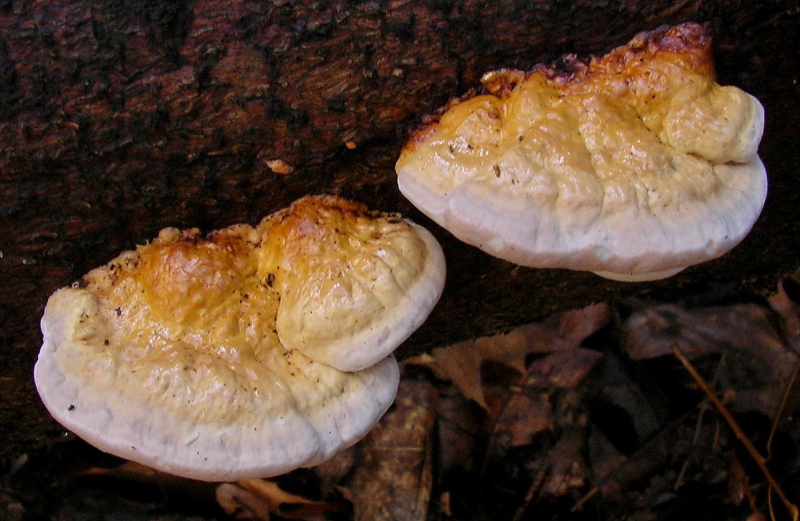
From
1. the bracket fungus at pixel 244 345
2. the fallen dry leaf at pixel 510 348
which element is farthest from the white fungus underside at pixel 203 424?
the fallen dry leaf at pixel 510 348

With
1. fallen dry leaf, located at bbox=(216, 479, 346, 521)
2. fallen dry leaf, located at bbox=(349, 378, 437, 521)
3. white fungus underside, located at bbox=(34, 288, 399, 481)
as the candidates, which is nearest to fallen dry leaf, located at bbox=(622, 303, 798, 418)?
fallen dry leaf, located at bbox=(349, 378, 437, 521)

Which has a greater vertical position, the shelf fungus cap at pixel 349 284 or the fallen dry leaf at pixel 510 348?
the shelf fungus cap at pixel 349 284

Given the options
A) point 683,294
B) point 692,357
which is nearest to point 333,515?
point 692,357

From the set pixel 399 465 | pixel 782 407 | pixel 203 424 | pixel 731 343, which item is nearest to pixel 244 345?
pixel 203 424

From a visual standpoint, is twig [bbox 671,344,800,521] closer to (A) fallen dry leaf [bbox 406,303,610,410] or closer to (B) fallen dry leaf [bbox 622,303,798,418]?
(B) fallen dry leaf [bbox 622,303,798,418]

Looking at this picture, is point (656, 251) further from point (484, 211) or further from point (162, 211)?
point (162, 211)

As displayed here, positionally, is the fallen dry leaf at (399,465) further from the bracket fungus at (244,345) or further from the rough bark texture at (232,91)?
the rough bark texture at (232,91)

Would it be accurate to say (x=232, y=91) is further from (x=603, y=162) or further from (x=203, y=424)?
(x=603, y=162)
